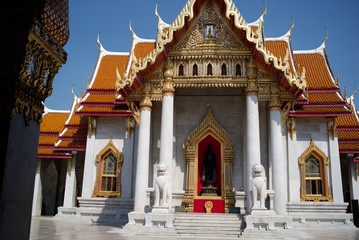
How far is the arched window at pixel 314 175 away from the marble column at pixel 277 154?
2.45 metres

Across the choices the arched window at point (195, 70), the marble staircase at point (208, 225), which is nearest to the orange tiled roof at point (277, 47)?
the arched window at point (195, 70)

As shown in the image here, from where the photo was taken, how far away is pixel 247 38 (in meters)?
11.0

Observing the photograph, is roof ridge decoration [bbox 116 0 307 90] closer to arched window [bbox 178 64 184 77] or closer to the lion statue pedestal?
arched window [bbox 178 64 184 77]

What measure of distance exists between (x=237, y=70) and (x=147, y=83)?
9.81 ft

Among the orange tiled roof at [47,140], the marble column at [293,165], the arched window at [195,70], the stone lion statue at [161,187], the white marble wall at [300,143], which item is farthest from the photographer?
the orange tiled roof at [47,140]

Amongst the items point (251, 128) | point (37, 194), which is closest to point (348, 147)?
point (251, 128)

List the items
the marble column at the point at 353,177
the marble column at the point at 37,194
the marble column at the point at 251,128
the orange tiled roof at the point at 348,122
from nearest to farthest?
the marble column at the point at 251,128, the marble column at the point at 353,177, the orange tiled roof at the point at 348,122, the marble column at the point at 37,194

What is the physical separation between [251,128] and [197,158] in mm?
2702

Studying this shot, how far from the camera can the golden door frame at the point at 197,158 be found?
12.1 m

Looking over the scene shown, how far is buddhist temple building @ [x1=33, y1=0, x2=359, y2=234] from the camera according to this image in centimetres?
1091

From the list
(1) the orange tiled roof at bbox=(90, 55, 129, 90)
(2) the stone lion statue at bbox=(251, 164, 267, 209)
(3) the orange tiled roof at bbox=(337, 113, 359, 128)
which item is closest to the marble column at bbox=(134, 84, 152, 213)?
(2) the stone lion statue at bbox=(251, 164, 267, 209)

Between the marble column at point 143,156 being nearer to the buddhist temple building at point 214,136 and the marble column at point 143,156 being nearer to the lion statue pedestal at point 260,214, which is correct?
the buddhist temple building at point 214,136

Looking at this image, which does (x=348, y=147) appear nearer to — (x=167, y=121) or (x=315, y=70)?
(x=315, y=70)

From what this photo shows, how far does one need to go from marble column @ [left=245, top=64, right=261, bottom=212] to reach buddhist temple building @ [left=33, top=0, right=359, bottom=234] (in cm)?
3
